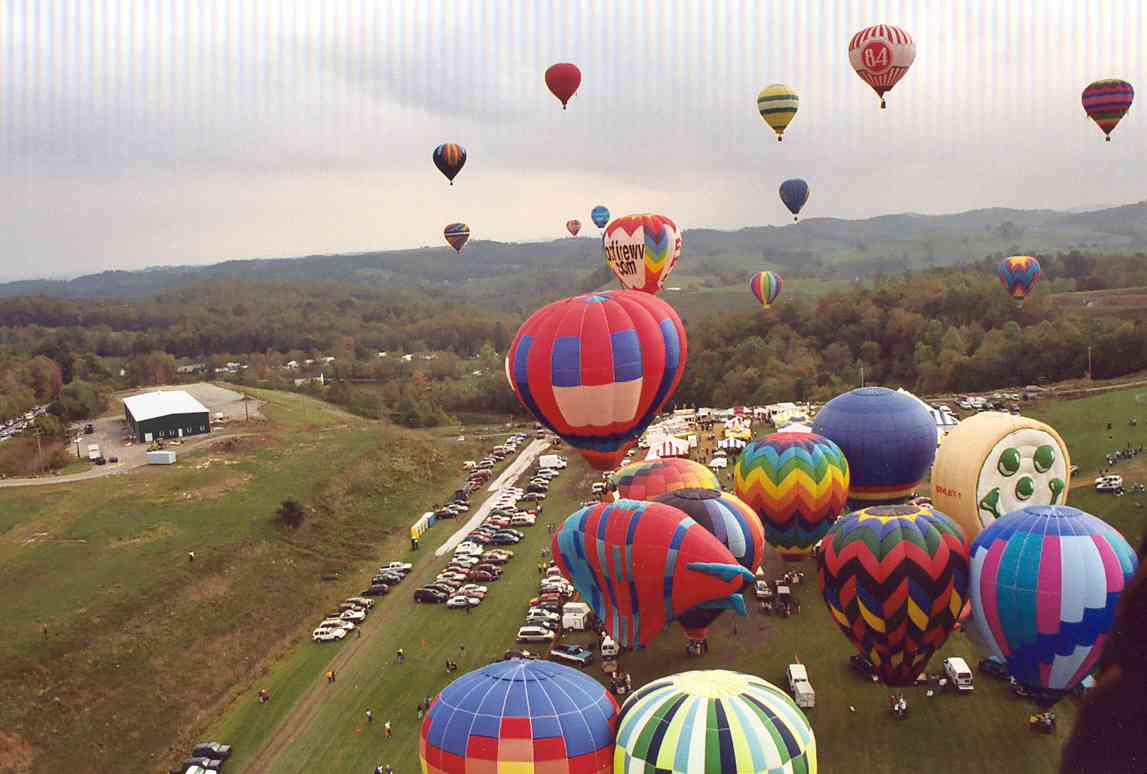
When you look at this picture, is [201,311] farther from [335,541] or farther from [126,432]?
[335,541]

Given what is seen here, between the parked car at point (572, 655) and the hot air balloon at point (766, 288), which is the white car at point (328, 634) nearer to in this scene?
the parked car at point (572, 655)

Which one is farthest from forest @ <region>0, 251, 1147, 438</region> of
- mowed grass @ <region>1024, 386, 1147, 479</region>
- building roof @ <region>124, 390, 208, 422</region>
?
mowed grass @ <region>1024, 386, 1147, 479</region>

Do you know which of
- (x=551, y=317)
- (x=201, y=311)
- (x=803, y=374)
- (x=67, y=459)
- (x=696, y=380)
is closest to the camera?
(x=551, y=317)

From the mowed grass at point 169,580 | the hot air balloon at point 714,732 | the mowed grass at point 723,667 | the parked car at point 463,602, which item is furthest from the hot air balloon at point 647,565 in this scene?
the mowed grass at point 169,580

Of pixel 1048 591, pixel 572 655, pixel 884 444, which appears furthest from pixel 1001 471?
pixel 572 655

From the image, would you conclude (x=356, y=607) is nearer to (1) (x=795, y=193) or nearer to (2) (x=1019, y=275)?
(1) (x=795, y=193)

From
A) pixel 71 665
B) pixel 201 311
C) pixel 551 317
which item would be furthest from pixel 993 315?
pixel 201 311

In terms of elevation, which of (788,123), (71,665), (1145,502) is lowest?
(71,665)
